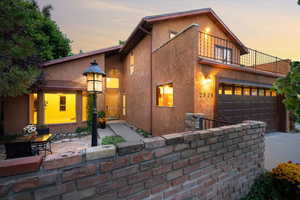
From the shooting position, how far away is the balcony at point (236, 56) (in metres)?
6.39

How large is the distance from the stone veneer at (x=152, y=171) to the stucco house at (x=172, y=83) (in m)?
2.32

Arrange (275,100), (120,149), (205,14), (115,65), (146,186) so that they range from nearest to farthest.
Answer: (120,149)
(146,186)
(275,100)
(205,14)
(115,65)

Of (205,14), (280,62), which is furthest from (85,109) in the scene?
(280,62)

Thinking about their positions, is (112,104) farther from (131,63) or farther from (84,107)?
(131,63)

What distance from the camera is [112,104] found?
12516 mm

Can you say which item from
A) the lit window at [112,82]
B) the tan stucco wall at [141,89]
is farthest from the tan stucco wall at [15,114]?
the tan stucco wall at [141,89]

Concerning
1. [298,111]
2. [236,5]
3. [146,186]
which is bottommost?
[146,186]

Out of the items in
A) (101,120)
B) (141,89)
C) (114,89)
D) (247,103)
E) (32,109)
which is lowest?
(101,120)

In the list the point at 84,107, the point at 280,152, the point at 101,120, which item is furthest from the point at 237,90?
the point at 84,107

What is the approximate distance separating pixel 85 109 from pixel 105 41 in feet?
36.7

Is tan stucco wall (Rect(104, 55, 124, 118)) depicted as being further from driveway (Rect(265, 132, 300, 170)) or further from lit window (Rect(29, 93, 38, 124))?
driveway (Rect(265, 132, 300, 170))

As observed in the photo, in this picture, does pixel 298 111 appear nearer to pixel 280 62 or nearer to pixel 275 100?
pixel 275 100

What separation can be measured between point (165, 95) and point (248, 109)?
4.15 metres

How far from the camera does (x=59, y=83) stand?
818cm
